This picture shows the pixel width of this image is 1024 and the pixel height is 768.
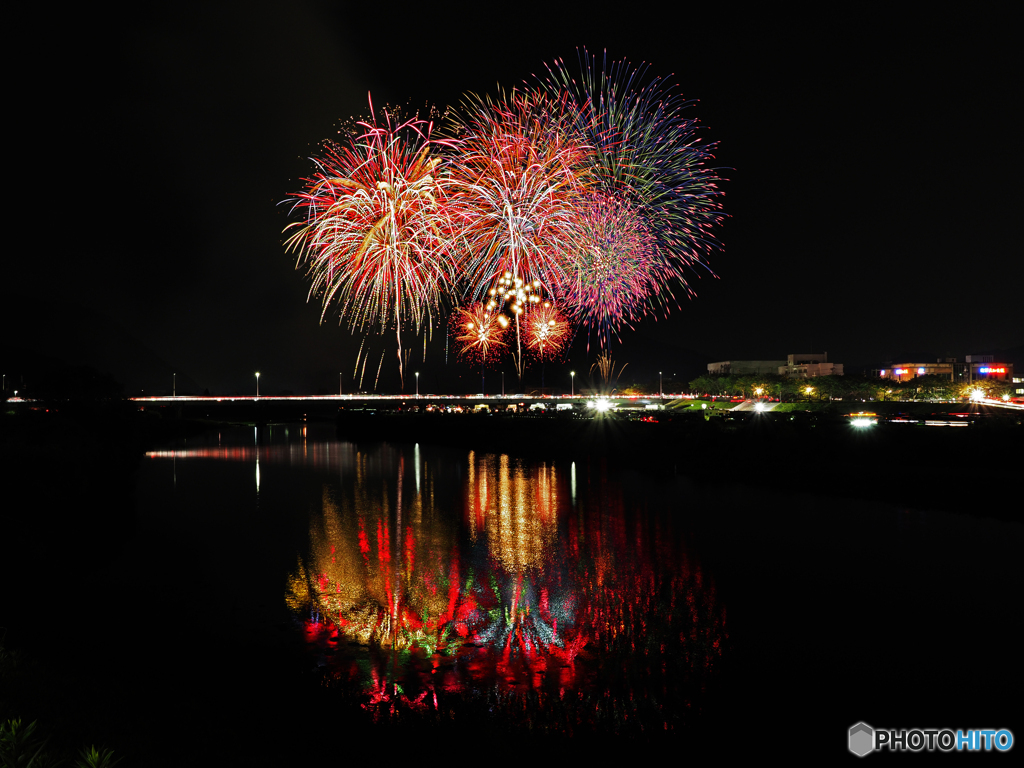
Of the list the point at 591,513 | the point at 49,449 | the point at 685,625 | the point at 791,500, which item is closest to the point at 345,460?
the point at 49,449

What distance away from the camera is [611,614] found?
1545 centimetres

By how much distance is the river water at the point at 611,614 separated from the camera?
10.7m

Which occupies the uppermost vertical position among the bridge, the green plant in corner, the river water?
the bridge

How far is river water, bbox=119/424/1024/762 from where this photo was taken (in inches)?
422

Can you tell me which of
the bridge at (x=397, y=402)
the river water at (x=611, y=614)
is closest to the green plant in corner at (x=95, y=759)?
the river water at (x=611, y=614)

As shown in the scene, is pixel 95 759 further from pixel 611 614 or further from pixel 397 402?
pixel 397 402

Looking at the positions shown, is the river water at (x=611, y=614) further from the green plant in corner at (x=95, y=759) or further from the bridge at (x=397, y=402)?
the bridge at (x=397, y=402)

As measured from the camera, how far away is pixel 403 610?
635 inches

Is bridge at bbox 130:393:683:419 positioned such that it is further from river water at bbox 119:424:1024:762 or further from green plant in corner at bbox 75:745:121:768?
green plant in corner at bbox 75:745:121:768

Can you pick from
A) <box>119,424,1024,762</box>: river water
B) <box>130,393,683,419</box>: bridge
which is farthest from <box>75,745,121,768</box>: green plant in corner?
<box>130,393,683,419</box>: bridge

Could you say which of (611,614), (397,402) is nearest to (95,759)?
(611,614)

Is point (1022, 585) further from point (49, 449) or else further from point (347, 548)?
point (49, 449)

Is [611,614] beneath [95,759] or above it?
beneath

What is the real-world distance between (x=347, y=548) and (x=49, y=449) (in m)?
20.9
